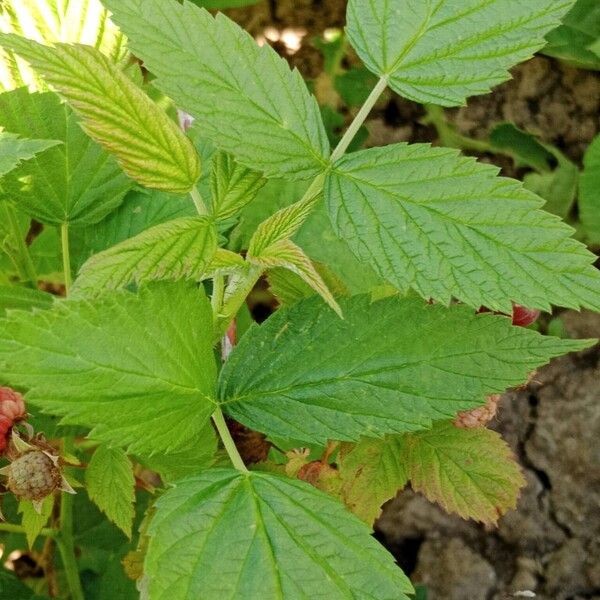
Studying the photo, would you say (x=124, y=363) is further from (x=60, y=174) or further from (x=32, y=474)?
(x=60, y=174)

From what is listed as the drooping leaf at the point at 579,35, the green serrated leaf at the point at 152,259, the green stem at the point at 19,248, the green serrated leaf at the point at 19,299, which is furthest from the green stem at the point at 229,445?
the drooping leaf at the point at 579,35

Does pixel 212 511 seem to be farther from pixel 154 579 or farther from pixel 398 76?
pixel 398 76

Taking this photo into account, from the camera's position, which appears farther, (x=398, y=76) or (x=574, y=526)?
(x=574, y=526)

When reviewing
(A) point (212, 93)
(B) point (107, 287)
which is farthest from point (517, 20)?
(B) point (107, 287)

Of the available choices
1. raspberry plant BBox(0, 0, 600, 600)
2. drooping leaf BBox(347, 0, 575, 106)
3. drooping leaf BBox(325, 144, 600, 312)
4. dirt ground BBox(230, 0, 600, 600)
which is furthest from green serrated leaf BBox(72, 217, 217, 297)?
dirt ground BBox(230, 0, 600, 600)

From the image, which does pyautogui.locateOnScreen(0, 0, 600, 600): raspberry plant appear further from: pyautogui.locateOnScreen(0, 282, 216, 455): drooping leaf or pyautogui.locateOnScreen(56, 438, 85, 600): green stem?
pyautogui.locateOnScreen(56, 438, 85, 600): green stem

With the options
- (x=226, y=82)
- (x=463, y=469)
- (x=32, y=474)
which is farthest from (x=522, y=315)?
(x=32, y=474)

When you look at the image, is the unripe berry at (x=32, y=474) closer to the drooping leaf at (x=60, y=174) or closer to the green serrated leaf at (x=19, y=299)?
the green serrated leaf at (x=19, y=299)
